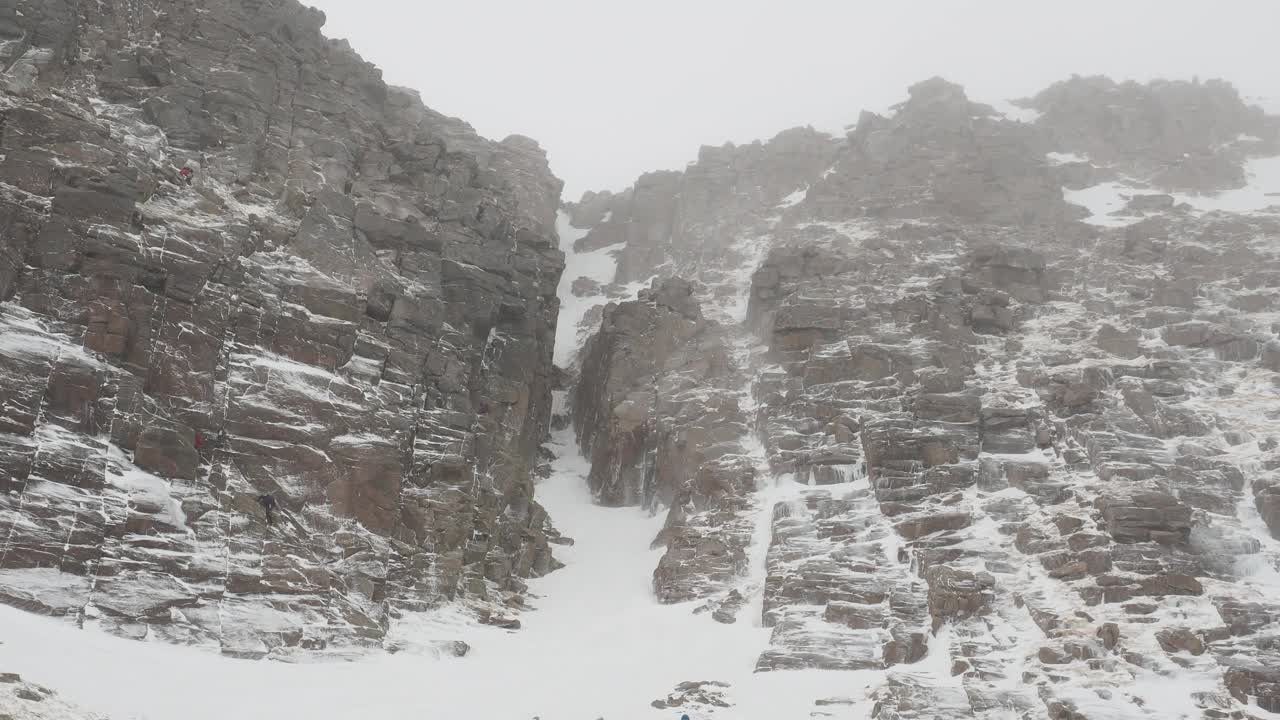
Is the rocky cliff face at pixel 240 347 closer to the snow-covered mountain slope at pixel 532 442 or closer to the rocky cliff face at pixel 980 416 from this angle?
the snow-covered mountain slope at pixel 532 442

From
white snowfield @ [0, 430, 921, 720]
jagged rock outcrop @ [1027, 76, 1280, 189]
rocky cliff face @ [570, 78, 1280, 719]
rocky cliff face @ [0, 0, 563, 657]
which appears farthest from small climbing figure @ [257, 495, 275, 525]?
jagged rock outcrop @ [1027, 76, 1280, 189]

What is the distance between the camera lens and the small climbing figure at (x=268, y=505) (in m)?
31.7

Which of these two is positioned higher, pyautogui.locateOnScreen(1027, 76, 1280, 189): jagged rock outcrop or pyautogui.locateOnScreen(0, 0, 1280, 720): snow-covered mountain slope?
pyautogui.locateOnScreen(1027, 76, 1280, 189): jagged rock outcrop

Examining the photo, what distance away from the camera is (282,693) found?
25984mm

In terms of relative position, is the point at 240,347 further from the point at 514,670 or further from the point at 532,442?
the point at 532,442

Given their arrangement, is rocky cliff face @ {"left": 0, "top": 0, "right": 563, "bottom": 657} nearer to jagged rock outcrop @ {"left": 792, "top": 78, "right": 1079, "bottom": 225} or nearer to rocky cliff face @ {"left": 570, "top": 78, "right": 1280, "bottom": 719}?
rocky cliff face @ {"left": 570, "top": 78, "right": 1280, "bottom": 719}

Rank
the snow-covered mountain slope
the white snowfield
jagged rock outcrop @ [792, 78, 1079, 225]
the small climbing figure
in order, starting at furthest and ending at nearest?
jagged rock outcrop @ [792, 78, 1079, 225]
the small climbing figure
the snow-covered mountain slope
the white snowfield

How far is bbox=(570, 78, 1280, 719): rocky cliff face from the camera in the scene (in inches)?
1262

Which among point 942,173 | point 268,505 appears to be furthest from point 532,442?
point 942,173

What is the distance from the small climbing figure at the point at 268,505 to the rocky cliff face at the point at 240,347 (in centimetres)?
30

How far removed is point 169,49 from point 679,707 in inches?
1518

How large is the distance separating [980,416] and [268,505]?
3246cm

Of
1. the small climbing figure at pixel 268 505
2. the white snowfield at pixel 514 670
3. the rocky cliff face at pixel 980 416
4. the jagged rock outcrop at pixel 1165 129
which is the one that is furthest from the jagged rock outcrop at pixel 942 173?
the small climbing figure at pixel 268 505

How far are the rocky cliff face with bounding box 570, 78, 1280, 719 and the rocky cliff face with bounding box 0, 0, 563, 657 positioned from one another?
438 inches
